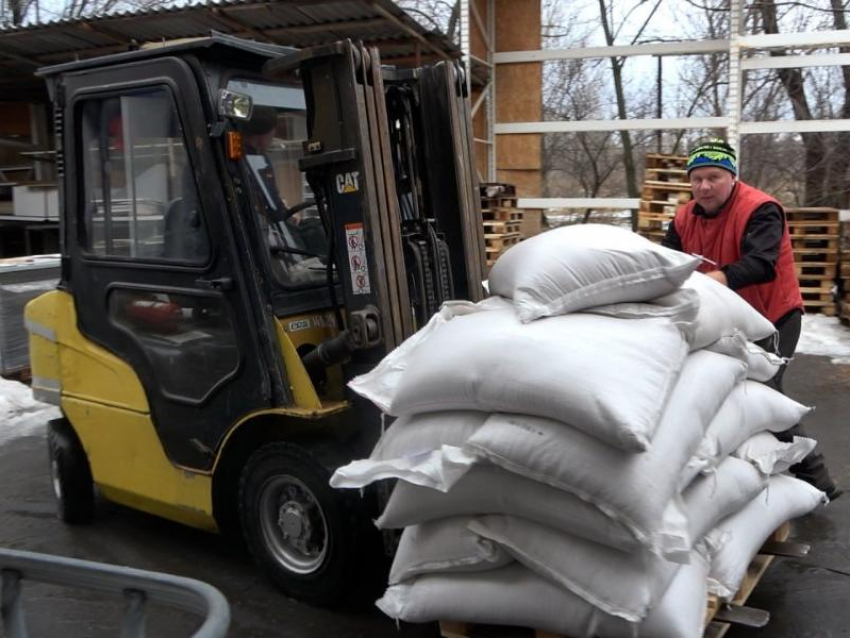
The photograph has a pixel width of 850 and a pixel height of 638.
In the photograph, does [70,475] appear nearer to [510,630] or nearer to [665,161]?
[510,630]

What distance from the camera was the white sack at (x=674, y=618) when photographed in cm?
231

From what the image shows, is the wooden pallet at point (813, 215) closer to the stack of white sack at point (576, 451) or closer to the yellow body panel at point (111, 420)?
the stack of white sack at point (576, 451)

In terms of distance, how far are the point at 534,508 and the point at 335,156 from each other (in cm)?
149

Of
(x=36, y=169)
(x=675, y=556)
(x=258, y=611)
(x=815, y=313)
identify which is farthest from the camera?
(x=36, y=169)

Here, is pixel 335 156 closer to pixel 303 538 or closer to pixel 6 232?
pixel 303 538

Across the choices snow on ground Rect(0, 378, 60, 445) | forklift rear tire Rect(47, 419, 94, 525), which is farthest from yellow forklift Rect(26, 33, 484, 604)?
snow on ground Rect(0, 378, 60, 445)

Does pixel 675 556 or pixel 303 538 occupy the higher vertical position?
pixel 675 556

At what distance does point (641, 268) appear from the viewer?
108 inches

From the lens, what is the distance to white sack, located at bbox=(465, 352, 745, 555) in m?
2.24

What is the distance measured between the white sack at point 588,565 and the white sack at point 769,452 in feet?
2.45

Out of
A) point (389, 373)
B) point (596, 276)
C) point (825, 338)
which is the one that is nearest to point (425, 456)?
point (389, 373)

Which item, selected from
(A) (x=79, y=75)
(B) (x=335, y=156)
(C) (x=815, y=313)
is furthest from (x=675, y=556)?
(C) (x=815, y=313)

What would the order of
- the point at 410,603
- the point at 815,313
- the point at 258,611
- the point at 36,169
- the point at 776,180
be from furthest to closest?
the point at 36,169 → the point at 776,180 → the point at 815,313 → the point at 258,611 → the point at 410,603

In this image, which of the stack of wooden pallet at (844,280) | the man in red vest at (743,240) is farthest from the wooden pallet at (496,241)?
the man in red vest at (743,240)
